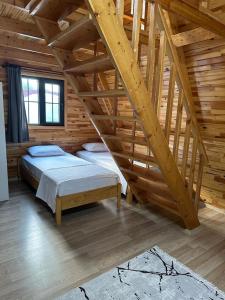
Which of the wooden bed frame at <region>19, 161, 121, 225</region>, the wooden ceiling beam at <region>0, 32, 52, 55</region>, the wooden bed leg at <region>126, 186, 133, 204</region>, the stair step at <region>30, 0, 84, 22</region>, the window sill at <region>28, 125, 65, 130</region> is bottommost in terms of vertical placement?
the wooden bed leg at <region>126, 186, 133, 204</region>

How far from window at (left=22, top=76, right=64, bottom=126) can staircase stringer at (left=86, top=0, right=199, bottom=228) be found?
3046 mm

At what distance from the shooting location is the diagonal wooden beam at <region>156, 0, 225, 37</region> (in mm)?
1730

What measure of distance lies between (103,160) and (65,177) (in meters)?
1.34

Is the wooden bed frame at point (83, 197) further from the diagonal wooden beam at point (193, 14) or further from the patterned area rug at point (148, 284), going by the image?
the diagonal wooden beam at point (193, 14)

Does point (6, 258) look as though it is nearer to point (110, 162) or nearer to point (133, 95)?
point (133, 95)

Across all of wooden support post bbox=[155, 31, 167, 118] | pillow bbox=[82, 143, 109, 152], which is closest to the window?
pillow bbox=[82, 143, 109, 152]

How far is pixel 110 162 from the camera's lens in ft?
13.0

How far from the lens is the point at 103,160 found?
4.12 metres

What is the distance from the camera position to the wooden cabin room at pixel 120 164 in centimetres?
175

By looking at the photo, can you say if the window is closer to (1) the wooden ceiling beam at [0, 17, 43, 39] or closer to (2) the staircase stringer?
(1) the wooden ceiling beam at [0, 17, 43, 39]

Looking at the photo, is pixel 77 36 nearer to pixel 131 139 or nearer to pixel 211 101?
pixel 131 139

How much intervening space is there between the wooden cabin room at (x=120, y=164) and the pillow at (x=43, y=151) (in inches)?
0.8

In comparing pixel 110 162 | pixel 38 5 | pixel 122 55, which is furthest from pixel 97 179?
pixel 38 5

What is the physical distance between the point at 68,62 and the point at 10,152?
8.78 feet
